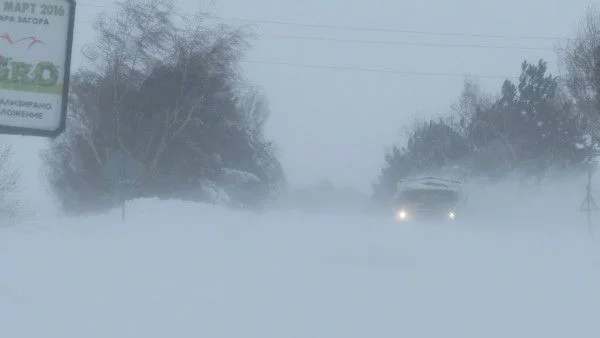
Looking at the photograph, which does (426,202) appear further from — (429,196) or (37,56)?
(37,56)

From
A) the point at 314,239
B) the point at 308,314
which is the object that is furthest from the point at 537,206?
the point at 308,314

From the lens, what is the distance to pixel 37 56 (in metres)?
5.96

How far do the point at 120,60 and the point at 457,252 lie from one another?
26.7m

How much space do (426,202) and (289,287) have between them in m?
23.7

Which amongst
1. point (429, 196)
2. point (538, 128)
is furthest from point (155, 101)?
point (538, 128)

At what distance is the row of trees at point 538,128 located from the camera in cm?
4938

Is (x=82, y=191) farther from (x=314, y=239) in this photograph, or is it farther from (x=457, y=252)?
(x=457, y=252)

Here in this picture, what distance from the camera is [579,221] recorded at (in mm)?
46219

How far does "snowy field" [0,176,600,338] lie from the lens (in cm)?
966

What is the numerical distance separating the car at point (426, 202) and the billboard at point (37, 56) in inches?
1159

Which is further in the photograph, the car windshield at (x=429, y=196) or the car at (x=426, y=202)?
the car windshield at (x=429, y=196)

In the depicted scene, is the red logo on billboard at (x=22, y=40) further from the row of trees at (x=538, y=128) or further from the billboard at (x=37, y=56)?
the row of trees at (x=538, y=128)

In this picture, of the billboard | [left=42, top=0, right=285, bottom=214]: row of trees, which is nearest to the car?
[left=42, top=0, right=285, bottom=214]: row of trees

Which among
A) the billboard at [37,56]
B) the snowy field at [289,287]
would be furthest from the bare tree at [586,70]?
the billboard at [37,56]
